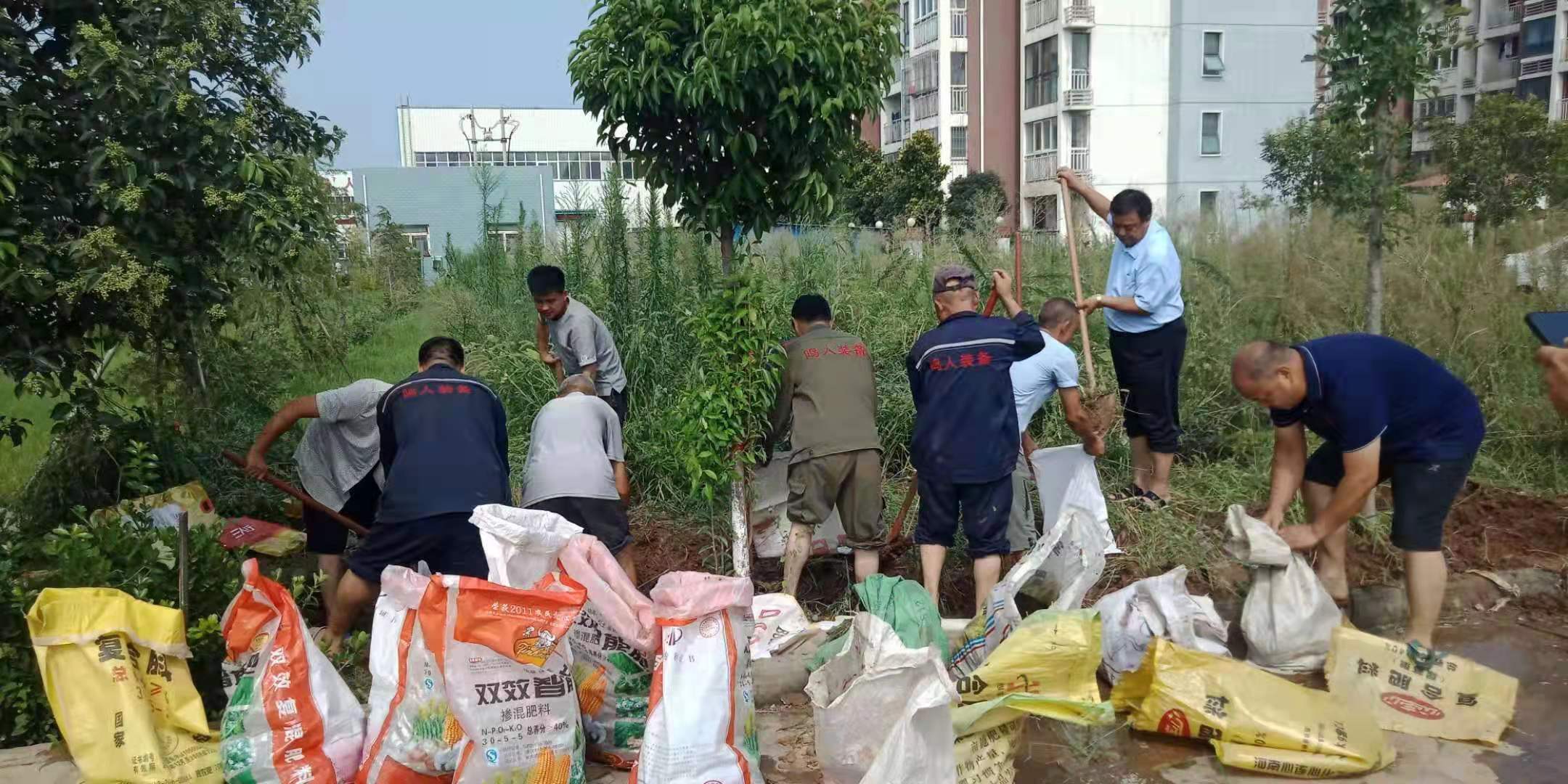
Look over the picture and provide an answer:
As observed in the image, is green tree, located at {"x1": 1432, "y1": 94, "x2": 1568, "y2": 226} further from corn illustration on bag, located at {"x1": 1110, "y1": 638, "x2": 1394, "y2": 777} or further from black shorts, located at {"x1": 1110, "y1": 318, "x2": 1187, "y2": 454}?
corn illustration on bag, located at {"x1": 1110, "y1": 638, "x2": 1394, "y2": 777}

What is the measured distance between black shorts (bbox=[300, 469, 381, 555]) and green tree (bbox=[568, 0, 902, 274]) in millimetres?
1960

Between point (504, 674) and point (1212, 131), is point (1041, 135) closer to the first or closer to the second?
point (1212, 131)

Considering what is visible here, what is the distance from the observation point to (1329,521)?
162 inches

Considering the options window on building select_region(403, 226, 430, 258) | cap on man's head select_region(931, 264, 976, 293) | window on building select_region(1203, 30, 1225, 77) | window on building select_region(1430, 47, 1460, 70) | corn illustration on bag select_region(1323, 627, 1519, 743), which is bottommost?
corn illustration on bag select_region(1323, 627, 1519, 743)

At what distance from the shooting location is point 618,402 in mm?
5887

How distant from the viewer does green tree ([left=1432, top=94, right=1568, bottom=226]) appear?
12.4 metres

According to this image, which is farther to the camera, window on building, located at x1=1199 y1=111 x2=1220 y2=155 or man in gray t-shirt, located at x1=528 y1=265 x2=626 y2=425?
window on building, located at x1=1199 y1=111 x2=1220 y2=155

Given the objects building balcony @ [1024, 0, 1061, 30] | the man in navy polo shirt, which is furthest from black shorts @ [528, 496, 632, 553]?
building balcony @ [1024, 0, 1061, 30]

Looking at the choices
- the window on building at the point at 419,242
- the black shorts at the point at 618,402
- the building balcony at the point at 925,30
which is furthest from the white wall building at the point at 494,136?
the black shorts at the point at 618,402

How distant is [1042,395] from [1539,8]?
119 feet

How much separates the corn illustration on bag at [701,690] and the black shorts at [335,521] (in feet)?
7.18

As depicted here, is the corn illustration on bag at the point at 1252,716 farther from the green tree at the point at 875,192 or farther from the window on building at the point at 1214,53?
the window on building at the point at 1214,53

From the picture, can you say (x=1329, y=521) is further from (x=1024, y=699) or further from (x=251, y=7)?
(x=251, y=7)

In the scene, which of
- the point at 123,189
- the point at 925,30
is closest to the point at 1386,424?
the point at 123,189
